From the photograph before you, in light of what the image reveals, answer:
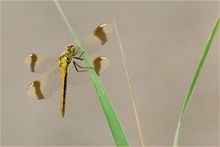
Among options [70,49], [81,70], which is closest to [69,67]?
[81,70]

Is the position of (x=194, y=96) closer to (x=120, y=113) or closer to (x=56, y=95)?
(x=120, y=113)

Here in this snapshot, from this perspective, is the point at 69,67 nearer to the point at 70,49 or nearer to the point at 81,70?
the point at 81,70

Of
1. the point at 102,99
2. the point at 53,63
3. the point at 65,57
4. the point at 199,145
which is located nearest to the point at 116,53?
the point at 199,145

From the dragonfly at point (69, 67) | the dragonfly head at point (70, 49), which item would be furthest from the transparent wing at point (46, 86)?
the dragonfly head at point (70, 49)

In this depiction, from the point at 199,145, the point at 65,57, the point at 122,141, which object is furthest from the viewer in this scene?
the point at 199,145

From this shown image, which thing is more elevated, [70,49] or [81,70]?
[70,49]

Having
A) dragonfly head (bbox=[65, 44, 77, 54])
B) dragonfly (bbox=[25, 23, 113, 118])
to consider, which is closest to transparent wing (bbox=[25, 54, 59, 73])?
dragonfly (bbox=[25, 23, 113, 118])

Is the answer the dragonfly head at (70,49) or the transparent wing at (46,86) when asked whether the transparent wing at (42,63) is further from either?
the dragonfly head at (70,49)

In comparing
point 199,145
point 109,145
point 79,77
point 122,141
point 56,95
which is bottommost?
point 199,145
